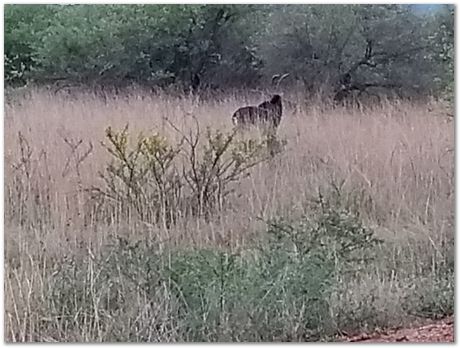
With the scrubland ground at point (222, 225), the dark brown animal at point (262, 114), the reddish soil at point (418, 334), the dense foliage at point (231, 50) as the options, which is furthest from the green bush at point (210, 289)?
the dense foliage at point (231, 50)

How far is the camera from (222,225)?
3.05 meters

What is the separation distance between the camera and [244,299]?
8.66 feet

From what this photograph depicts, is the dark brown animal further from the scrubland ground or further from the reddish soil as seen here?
the reddish soil

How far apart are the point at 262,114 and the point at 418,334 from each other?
39.7 inches

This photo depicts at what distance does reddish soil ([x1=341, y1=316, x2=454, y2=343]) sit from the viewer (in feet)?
8.01

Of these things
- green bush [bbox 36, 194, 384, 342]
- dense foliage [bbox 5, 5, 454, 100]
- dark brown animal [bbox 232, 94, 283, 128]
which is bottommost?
green bush [bbox 36, 194, 384, 342]

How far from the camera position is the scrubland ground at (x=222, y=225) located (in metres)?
2.63

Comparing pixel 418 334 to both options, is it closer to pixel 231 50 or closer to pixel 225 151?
pixel 225 151

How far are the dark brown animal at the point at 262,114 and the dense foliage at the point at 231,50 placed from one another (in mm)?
79

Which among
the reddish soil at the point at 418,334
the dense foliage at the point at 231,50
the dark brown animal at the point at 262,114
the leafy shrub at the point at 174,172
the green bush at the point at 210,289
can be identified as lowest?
the reddish soil at the point at 418,334

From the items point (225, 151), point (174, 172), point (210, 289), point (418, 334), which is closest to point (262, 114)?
point (225, 151)

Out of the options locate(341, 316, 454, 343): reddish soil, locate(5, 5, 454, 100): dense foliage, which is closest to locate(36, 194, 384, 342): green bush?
locate(341, 316, 454, 343): reddish soil

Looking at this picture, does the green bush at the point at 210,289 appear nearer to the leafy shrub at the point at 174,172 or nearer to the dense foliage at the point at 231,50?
the leafy shrub at the point at 174,172

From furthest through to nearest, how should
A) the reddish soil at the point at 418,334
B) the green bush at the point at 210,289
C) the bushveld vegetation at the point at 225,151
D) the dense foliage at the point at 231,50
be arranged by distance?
the dense foliage at the point at 231,50 < the bushveld vegetation at the point at 225,151 < the green bush at the point at 210,289 < the reddish soil at the point at 418,334
